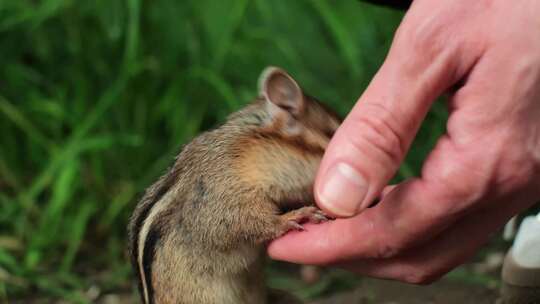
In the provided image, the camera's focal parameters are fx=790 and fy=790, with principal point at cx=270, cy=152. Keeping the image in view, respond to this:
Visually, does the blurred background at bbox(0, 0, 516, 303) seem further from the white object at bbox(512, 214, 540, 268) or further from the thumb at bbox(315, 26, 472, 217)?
the thumb at bbox(315, 26, 472, 217)

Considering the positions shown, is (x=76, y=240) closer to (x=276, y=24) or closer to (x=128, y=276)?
(x=128, y=276)

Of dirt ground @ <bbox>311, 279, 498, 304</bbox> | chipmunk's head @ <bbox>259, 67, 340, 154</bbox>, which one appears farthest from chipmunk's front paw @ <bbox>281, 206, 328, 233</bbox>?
dirt ground @ <bbox>311, 279, 498, 304</bbox>

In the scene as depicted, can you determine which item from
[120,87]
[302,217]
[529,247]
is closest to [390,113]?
[302,217]

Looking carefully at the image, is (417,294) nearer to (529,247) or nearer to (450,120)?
(529,247)

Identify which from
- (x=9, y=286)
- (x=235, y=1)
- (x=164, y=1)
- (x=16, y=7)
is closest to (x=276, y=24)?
(x=235, y=1)

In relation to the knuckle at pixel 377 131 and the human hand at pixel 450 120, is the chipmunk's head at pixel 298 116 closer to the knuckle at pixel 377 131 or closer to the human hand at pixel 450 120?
the human hand at pixel 450 120

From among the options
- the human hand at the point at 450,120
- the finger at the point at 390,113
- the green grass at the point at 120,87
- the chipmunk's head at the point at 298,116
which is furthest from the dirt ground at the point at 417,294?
the finger at the point at 390,113
